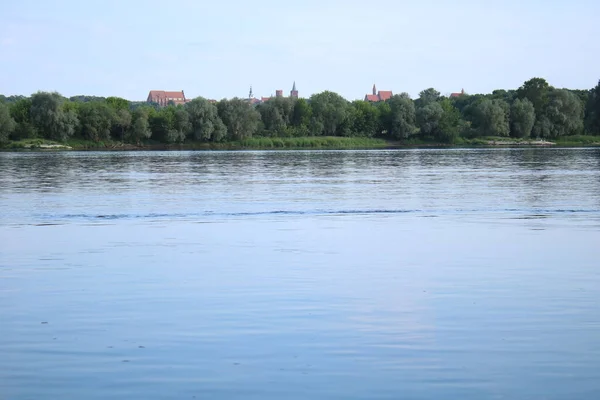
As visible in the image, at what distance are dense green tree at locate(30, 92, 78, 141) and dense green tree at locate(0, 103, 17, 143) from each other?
12.1ft

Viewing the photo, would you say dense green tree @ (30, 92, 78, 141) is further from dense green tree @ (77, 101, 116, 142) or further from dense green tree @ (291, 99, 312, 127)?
dense green tree @ (291, 99, 312, 127)

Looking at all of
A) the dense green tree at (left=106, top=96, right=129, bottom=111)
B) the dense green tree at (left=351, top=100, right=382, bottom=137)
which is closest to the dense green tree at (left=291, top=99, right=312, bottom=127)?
the dense green tree at (left=351, top=100, right=382, bottom=137)

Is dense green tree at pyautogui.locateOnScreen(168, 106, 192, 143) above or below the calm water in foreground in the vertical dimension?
above

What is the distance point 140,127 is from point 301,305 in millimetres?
119778

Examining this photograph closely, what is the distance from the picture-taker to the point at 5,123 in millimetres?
117812

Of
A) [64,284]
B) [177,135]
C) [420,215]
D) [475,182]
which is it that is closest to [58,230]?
[64,284]

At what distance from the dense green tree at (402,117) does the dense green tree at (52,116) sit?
2128 inches

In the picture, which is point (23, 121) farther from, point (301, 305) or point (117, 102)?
point (301, 305)

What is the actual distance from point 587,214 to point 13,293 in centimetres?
1875

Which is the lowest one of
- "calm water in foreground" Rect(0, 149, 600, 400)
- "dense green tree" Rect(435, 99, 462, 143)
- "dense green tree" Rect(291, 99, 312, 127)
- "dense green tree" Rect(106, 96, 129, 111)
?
"calm water in foreground" Rect(0, 149, 600, 400)

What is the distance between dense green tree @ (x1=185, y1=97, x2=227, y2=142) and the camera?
124 m

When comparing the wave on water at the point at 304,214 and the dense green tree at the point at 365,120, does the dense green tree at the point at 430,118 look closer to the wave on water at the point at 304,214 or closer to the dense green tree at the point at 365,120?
the dense green tree at the point at 365,120

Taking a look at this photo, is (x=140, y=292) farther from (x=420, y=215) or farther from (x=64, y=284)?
(x=420, y=215)

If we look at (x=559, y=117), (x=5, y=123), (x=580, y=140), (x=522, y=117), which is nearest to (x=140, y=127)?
(x=5, y=123)
